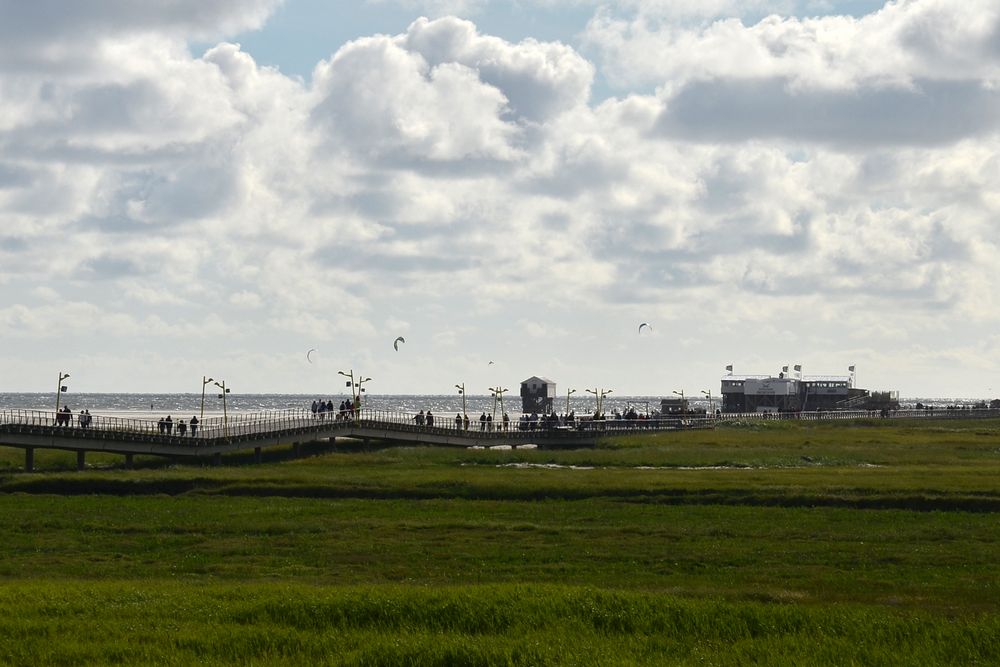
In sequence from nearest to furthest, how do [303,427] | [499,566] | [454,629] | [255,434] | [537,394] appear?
[454,629] < [499,566] < [255,434] < [303,427] < [537,394]

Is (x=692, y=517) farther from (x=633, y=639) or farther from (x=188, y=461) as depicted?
(x=188, y=461)

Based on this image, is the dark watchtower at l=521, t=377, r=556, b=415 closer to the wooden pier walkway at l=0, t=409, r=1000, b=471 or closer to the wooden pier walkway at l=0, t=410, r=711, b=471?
the wooden pier walkway at l=0, t=409, r=1000, b=471

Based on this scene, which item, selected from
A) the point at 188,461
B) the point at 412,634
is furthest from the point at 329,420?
the point at 412,634

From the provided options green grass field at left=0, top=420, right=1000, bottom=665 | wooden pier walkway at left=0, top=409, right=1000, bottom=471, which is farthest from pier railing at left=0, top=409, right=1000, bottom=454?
green grass field at left=0, top=420, right=1000, bottom=665

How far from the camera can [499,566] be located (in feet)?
107

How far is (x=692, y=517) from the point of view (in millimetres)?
43594

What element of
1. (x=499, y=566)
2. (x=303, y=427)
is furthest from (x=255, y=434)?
(x=499, y=566)

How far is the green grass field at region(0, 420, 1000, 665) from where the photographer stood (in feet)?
71.7

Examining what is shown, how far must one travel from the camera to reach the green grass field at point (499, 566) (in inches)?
860

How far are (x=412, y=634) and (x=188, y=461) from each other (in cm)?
5004

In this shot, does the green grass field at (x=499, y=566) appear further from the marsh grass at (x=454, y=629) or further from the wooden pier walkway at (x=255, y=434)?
the wooden pier walkway at (x=255, y=434)

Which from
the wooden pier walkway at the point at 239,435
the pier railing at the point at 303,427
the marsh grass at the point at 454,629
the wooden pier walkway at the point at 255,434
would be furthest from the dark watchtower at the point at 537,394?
the marsh grass at the point at 454,629

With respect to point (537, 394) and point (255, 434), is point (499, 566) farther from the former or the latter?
point (537, 394)

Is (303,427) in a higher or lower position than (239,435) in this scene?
higher
